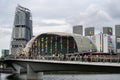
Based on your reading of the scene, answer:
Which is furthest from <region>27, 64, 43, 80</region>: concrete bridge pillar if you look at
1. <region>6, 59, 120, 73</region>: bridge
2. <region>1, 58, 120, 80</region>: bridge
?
<region>6, 59, 120, 73</region>: bridge

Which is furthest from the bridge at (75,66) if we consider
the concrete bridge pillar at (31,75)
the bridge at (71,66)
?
the concrete bridge pillar at (31,75)

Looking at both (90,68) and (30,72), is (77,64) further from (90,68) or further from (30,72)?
(30,72)

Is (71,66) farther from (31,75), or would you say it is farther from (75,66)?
(31,75)

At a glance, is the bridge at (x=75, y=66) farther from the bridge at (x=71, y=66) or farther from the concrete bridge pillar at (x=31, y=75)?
the concrete bridge pillar at (x=31, y=75)

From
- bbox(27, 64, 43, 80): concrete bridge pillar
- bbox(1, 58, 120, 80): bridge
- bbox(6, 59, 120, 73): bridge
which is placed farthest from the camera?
bbox(27, 64, 43, 80): concrete bridge pillar

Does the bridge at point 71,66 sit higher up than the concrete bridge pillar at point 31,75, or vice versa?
the bridge at point 71,66

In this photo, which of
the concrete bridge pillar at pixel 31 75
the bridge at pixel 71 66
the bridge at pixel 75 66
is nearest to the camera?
the bridge at pixel 75 66

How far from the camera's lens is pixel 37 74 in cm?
9519

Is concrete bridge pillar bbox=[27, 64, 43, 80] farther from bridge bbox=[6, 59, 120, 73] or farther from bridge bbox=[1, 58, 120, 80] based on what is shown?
bridge bbox=[6, 59, 120, 73]

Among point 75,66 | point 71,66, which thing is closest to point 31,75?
point 71,66

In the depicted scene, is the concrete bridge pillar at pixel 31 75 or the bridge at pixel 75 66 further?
the concrete bridge pillar at pixel 31 75

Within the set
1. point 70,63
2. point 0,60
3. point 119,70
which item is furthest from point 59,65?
point 0,60

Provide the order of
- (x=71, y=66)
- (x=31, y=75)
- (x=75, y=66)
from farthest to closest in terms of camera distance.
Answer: (x=31, y=75)
(x=71, y=66)
(x=75, y=66)

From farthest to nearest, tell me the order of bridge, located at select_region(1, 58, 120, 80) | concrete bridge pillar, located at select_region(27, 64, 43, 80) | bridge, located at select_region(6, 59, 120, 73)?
concrete bridge pillar, located at select_region(27, 64, 43, 80)
bridge, located at select_region(1, 58, 120, 80)
bridge, located at select_region(6, 59, 120, 73)
